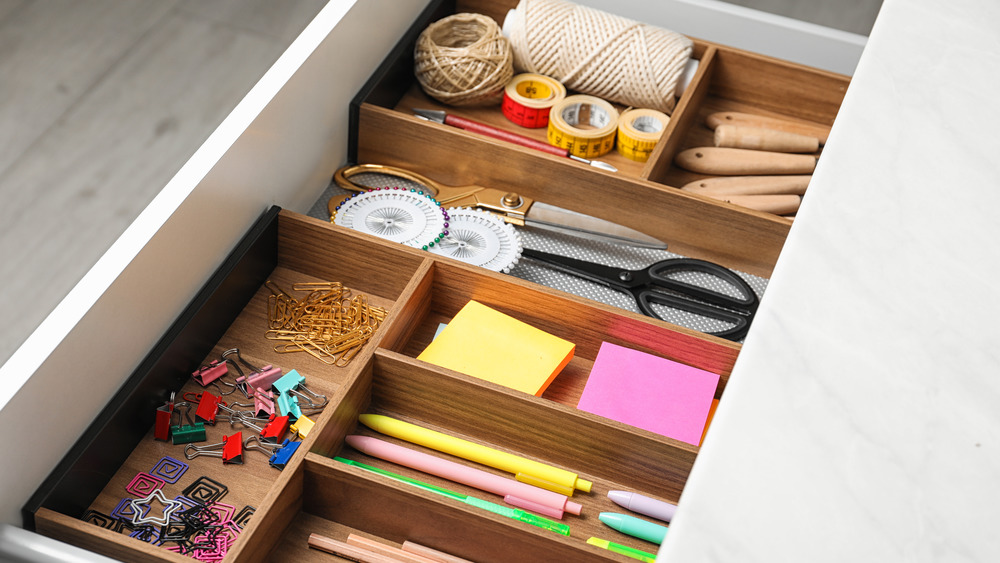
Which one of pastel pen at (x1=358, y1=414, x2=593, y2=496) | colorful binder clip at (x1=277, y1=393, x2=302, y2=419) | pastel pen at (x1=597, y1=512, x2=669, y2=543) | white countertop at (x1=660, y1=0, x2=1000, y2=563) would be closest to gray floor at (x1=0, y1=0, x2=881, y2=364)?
colorful binder clip at (x1=277, y1=393, x2=302, y2=419)

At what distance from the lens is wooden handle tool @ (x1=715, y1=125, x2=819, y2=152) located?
4.97 feet

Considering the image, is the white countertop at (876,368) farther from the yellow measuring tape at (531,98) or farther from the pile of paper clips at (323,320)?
the yellow measuring tape at (531,98)

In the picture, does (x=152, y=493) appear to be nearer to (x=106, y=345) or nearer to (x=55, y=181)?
(x=106, y=345)

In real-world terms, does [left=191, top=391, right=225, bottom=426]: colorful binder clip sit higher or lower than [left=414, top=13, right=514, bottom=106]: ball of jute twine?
lower

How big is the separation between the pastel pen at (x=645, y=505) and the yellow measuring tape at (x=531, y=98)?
0.71 meters

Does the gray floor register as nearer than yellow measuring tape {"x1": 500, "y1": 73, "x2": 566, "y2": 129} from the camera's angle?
No

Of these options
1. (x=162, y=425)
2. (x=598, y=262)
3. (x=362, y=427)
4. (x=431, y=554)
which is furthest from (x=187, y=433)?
(x=598, y=262)

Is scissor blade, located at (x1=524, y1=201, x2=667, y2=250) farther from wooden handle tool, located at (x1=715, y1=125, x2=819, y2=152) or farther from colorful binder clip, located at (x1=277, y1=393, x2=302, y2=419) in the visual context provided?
colorful binder clip, located at (x1=277, y1=393, x2=302, y2=419)

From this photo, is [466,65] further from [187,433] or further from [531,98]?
[187,433]

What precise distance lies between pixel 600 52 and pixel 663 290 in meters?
0.47

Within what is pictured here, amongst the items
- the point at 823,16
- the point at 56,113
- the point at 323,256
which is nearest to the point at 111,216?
the point at 56,113

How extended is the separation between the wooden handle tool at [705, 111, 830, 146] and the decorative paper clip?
96 cm

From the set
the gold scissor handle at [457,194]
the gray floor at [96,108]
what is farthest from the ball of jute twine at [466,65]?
the gray floor at [96,108]

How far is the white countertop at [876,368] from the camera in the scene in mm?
358
